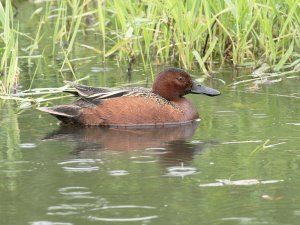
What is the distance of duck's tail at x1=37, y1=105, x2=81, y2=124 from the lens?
840 centimetres

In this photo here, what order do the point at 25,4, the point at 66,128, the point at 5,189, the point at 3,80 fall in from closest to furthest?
1. the point at 5,189
2. the point at 66,128
3. the point at 3,80
4. the point at 25,4

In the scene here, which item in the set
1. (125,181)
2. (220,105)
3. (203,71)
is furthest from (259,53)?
(125,181)

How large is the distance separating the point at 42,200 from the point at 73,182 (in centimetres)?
44

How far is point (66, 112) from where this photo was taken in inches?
332

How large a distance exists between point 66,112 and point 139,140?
907 mm

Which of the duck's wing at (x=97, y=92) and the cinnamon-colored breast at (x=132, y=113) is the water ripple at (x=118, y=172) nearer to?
the cinnamon-colored breast at (x=132, y=113)

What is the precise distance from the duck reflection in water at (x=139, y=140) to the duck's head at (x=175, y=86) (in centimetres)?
49

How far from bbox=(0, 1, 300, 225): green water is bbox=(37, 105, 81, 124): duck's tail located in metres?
0.11

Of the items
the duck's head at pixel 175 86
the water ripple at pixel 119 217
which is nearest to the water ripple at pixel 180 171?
the water ripple at pixel 119 217

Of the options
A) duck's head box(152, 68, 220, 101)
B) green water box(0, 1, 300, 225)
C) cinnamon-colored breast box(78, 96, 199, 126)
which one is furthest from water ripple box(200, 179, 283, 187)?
duck's head box(152, 68, 220, 101)

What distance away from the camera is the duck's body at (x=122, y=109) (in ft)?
27.9

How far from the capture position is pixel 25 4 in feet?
51.0

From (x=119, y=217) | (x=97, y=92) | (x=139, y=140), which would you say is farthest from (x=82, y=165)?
(x=97, y=92)

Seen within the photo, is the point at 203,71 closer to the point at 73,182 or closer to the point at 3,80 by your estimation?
the point at 3,80
